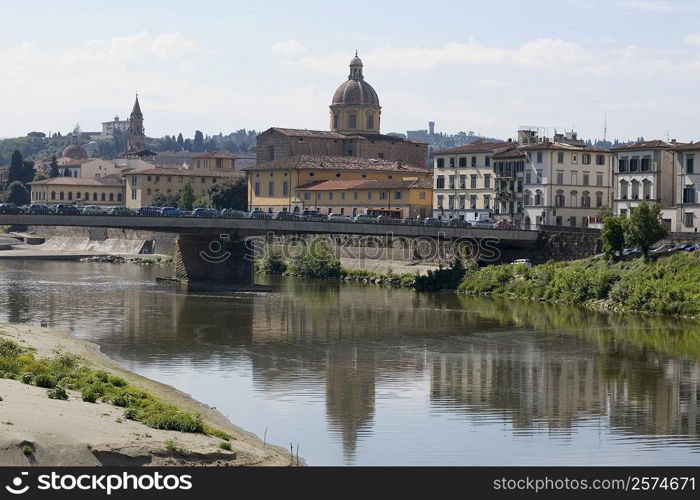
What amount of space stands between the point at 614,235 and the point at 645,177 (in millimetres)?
12825

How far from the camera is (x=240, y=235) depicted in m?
93.9

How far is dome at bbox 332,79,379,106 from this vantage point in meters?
153

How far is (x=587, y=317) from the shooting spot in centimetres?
7094

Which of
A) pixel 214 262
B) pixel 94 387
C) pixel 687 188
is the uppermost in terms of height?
pixel 687 188

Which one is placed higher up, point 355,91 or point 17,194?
point 355,91

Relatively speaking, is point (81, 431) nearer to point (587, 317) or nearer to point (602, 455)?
point (602, 455)

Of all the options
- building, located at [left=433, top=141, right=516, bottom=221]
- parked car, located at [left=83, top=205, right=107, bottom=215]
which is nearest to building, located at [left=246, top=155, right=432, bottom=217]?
building, located at [left=433, top=141, right=516, bottom=221]

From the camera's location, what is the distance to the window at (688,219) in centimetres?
8700

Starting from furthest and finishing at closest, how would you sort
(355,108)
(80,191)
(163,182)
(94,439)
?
(80,191) → (163,182) → (355,108) → (94,439)

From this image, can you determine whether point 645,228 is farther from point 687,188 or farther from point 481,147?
point 481,147

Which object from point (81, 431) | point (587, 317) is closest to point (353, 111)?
point (587, 317)

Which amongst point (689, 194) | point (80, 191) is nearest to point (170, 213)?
point (689, 194)

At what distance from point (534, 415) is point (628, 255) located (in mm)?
42759
